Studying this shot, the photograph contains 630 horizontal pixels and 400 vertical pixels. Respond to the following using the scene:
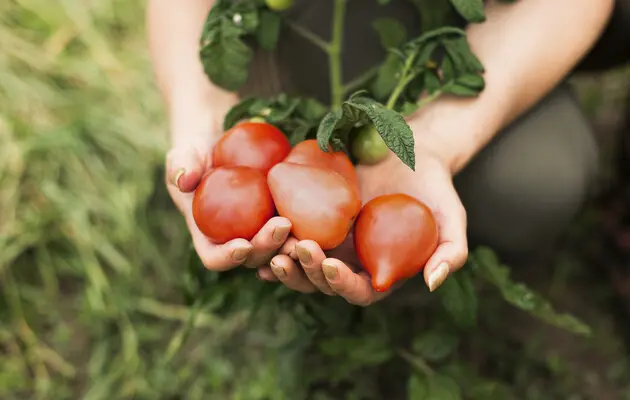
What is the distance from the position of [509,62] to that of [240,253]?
0.42m

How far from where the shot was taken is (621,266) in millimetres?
1181

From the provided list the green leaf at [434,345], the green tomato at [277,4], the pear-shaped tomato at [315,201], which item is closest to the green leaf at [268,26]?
the green tomato at [277,4]

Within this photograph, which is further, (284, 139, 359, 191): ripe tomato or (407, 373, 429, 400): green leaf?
(407, 373, 429, 400): green leaf

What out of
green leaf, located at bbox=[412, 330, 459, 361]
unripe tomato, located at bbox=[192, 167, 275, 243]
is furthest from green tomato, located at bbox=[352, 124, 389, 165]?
green leaf, located at bbox=[412, 330, 459, 361]

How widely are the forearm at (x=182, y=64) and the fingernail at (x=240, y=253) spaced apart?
0.90 feet

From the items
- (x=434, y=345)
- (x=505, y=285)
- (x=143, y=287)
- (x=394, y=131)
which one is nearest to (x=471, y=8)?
(x=394, y=131)

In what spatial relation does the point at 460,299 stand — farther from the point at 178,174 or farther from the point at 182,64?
the point at 182,64

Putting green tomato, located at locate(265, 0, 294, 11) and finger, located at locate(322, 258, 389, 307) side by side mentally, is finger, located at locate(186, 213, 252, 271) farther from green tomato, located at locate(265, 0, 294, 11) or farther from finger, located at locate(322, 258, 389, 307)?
green tomato, located at locate(265, 0, 294, 11)

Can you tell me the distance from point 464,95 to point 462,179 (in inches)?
7.9

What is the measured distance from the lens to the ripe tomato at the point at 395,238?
0.63m

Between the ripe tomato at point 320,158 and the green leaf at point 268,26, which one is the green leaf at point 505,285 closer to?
the ripe tomato at point 320,158

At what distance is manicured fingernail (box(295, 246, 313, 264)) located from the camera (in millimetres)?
601

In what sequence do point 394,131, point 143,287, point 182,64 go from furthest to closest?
1. point 143,287
2. point 182,64
3. point 394,131

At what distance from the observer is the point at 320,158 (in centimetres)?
67
